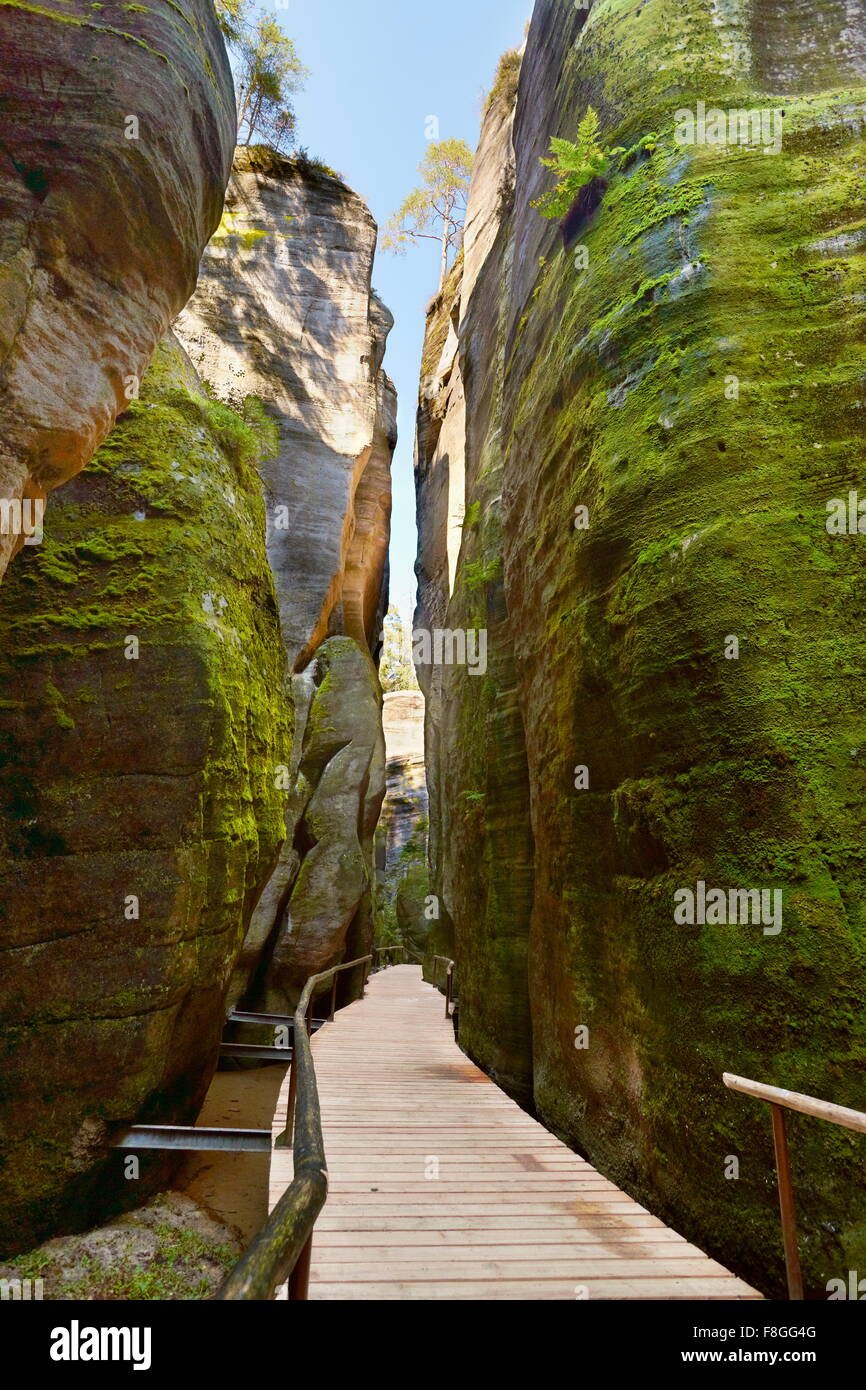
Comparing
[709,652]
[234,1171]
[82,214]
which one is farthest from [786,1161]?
[234,1171]

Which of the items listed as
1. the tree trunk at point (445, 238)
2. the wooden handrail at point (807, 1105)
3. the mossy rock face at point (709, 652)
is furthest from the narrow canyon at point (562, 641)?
the tree trunk at point (445, 238)

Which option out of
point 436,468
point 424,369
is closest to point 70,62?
point 436,468

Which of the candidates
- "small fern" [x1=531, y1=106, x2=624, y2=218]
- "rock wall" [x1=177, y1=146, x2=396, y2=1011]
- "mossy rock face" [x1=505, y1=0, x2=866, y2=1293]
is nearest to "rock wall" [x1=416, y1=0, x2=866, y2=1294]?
"mossy rock face" [x1=505, y1=0, x2=866, y2=1293]

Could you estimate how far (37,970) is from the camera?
20.3ft

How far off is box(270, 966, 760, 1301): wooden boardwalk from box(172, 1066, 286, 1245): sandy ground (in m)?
1.07

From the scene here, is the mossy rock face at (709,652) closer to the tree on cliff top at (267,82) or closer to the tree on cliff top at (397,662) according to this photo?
the tree on cliff top at (267,82)

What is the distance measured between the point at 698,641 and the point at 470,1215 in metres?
3.63

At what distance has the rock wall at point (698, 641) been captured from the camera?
3.82 metres

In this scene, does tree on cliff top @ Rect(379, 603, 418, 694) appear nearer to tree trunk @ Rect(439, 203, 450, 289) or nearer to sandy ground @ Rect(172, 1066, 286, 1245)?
tree trunk @ Rect(439, 203, 450, 289)

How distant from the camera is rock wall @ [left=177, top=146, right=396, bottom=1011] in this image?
17.1 m

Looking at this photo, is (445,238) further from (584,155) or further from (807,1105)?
(807,1105)

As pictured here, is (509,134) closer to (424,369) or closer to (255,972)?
(424,369)

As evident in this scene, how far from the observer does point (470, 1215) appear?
171 inches

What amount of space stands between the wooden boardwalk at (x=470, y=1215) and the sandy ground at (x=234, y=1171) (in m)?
1.07
